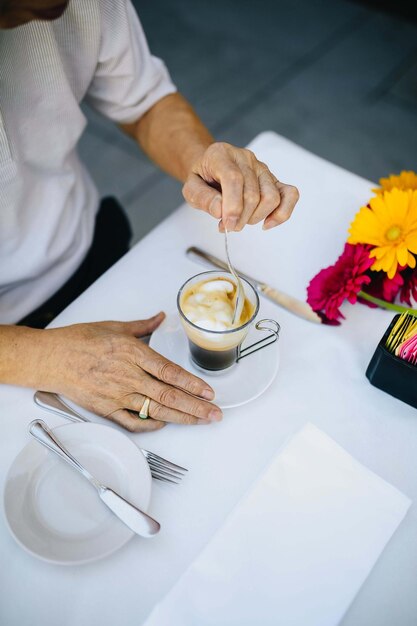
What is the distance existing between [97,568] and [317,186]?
0.71 meters

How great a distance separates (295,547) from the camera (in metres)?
0.54

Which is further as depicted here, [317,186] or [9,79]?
[317,186]

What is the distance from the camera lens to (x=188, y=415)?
0.63 m

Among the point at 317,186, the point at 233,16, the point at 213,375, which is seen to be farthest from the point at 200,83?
the point at 213,375

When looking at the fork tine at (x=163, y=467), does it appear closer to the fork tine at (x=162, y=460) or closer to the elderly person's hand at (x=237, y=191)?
the fork tine at (x=162, y=460)

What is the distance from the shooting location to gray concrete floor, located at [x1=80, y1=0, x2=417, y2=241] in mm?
2102

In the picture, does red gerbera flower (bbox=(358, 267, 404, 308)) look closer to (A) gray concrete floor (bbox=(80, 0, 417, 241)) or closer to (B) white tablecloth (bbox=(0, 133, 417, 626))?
(B) white tablecloth (bbox=(0, 133, 417, 626))

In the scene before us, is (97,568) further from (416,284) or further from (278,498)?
(416,284)

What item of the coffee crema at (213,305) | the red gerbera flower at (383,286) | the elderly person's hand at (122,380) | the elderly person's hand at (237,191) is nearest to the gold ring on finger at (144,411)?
the elderly person's hand at (122,380)

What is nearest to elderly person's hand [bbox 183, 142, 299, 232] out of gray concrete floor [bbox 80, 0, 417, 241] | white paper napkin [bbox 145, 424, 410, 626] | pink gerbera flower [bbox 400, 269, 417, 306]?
pink gerbera flower [bbox 400, 269, 417, 306]

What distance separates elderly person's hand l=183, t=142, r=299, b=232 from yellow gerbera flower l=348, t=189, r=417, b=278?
10 cm

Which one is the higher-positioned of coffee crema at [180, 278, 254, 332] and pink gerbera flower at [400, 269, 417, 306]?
pink gerbera flower at [400, 269, 417, 306]

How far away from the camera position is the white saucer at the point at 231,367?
2.16 ft

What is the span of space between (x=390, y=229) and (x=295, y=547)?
42 centimetres
